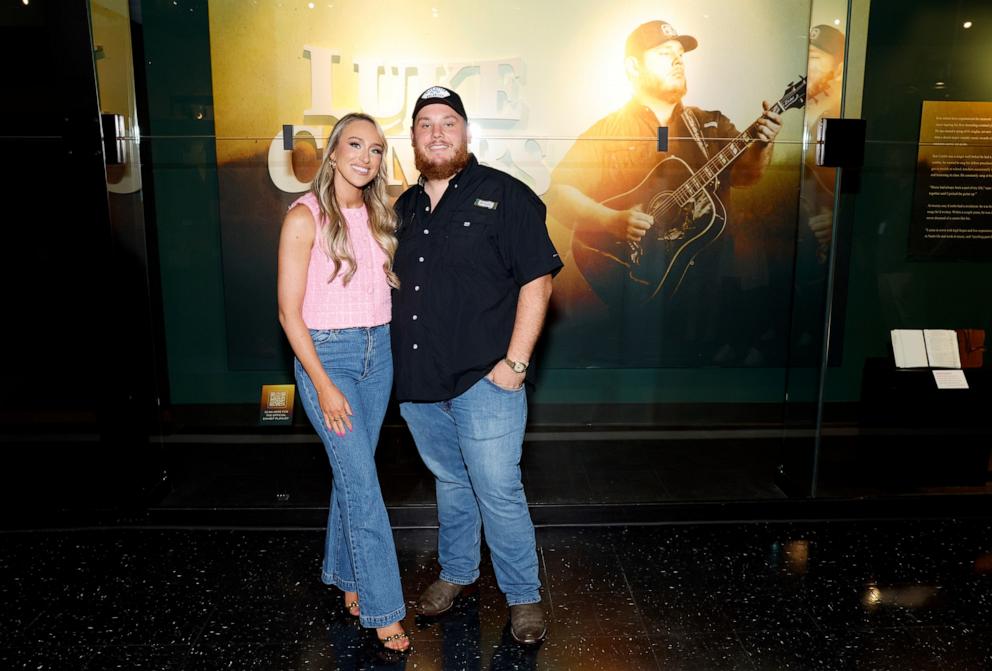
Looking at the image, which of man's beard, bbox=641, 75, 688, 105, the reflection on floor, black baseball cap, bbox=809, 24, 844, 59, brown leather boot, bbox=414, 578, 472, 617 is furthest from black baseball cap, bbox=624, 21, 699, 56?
brown leather boot, bbox=414, 578, 472, 617

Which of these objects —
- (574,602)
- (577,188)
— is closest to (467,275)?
(574,602)

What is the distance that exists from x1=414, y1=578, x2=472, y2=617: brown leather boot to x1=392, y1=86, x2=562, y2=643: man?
0.27m

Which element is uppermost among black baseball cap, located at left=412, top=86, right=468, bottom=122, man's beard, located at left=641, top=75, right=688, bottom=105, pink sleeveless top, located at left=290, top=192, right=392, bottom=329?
man's beard, located at left=641, top=75, right=688, bottom=105

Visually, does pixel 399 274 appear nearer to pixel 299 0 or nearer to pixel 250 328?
pixel 250 328

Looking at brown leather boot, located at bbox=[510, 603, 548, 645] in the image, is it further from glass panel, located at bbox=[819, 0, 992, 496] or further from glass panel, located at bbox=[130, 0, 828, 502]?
glass panel, located at bbox=[819, 0, 992, 496]

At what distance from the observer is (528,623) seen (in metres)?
2.32

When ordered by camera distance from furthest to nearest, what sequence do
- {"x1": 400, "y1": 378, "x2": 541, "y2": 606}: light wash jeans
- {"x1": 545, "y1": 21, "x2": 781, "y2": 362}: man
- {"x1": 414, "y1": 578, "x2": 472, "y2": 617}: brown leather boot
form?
{"x1": 545, "y1": 21, "x2": 781, "y2": 362}: man, {"x1": 414, "y1": 578, "x2": 472, "y2": 617}: brown leather boot, {"x1": 400, "y1": 378, "x2": 541, "y2": 606}: light wash jeans

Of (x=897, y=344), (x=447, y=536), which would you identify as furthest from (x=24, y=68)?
(x=897, y=344)

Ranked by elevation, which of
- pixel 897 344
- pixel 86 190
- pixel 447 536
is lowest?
pixel 447 536

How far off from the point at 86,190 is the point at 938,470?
389 centimetres

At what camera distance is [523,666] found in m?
2.20

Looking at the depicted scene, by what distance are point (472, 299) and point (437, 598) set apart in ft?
3.41

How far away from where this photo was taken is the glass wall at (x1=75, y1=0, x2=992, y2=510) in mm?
3039

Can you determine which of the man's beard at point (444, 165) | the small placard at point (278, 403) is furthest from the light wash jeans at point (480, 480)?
the small placard at point (278, 403)
